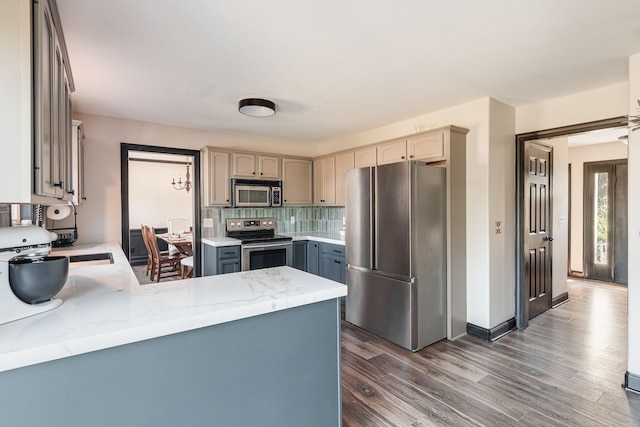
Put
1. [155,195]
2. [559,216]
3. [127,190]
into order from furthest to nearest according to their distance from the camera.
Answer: [155,195] < [559,216] < [127,190]

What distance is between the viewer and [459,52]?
215cm

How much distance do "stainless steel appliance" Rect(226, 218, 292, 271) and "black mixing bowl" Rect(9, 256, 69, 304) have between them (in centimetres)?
269

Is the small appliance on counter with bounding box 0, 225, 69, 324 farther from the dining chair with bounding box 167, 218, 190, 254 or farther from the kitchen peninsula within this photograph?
the dining chair with bounding box 167, 218, 190, 254

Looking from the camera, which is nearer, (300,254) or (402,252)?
(402,252)

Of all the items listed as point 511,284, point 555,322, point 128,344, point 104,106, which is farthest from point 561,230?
point 104,106

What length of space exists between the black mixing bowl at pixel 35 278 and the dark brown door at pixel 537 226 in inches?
148

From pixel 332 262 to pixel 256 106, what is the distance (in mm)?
2075

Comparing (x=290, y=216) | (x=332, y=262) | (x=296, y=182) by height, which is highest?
(x=296, y=182)

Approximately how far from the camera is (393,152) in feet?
11.7

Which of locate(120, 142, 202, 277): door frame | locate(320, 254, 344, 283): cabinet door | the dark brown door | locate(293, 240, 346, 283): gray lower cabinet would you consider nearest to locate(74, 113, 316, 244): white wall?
locate(120, 142, 202, 277): door frame

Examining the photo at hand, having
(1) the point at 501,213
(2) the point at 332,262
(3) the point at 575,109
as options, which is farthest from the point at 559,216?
(2) the point at 332,262

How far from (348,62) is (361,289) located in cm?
218

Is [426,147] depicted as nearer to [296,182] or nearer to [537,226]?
[537,226]

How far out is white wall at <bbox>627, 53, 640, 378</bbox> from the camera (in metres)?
2.19
